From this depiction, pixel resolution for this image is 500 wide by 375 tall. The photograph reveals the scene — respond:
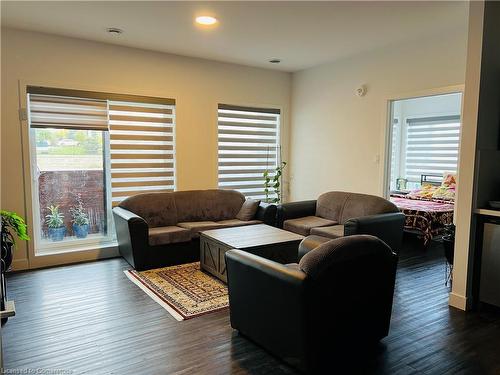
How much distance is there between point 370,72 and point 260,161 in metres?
2.17

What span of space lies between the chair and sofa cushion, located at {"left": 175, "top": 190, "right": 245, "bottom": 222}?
8.45 ft

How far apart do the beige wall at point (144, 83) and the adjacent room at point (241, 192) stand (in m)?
0.02

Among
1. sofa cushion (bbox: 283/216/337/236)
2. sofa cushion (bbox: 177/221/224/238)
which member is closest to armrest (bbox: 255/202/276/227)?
sofa cushion (bbox: 283/216/337/236)

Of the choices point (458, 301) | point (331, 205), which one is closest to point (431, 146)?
point (331, 205)

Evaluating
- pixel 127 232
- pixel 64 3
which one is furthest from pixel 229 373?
pixel 64 3

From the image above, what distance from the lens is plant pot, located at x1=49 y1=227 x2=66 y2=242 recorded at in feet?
15.4

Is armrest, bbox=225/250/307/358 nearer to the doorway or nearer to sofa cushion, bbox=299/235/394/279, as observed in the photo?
sofa cushion, bbox=299/235/394/279

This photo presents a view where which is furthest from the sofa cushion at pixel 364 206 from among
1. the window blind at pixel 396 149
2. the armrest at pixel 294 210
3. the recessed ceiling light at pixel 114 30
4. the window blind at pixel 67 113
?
the window blind at pixel 396 149

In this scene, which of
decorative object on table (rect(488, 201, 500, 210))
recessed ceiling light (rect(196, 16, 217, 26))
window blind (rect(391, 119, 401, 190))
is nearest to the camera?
decorative object on table (rect(488, 201, 500, 210))

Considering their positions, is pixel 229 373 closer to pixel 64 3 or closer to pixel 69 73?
pixel 64 3

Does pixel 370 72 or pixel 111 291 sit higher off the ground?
pixel 370 72

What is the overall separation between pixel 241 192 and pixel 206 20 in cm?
289

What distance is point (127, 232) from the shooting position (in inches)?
171

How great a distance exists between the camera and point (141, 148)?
16.8 feet
